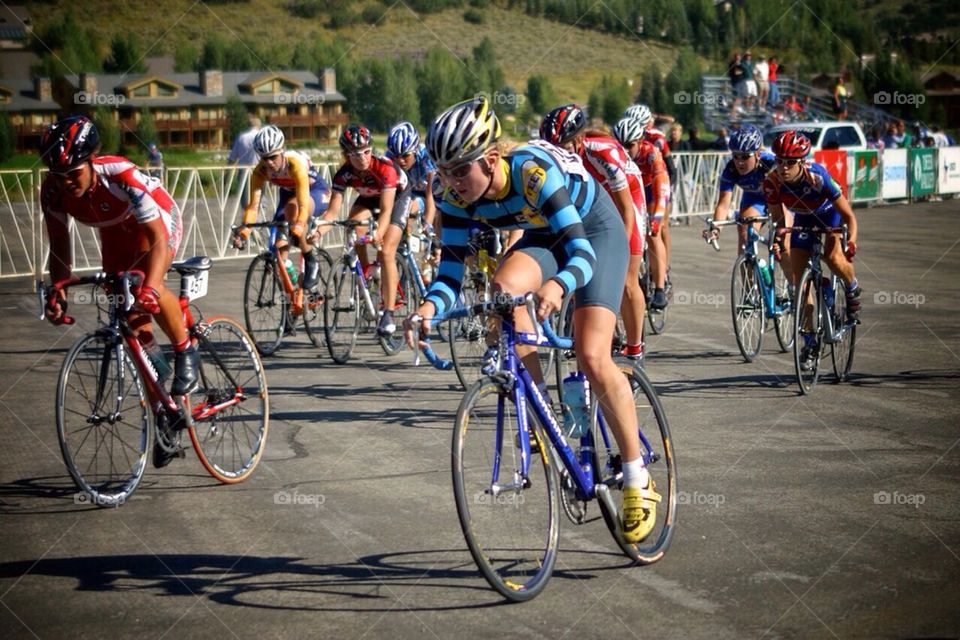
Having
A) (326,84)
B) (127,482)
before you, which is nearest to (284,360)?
(127,482)

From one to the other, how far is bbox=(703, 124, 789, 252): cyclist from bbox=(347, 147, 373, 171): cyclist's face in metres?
3.20

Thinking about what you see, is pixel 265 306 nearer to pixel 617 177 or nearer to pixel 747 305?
pixel 617 177

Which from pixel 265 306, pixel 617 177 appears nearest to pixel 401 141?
pixel 265 306

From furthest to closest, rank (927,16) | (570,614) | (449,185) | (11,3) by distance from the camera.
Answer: (927,16) < (11,3) < (449,185) < (570,614)

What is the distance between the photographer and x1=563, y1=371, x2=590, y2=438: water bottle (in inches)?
196

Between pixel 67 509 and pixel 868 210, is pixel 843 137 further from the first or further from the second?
pixel 67 509

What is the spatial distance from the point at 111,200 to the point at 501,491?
285 cm

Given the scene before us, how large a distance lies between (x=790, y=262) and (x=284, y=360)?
4.58 metres

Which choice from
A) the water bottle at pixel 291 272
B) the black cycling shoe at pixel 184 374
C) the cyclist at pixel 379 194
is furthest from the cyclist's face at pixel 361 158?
the black cycling shoe at pixel 184 374

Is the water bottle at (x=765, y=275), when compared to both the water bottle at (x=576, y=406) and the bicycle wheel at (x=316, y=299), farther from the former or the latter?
the water bottle at (x=576, y=406)

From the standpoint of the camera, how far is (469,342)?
924 centimetres

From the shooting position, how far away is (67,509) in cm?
599

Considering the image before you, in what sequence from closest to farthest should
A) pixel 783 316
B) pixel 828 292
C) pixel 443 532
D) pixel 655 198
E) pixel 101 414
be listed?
1. pixel 443 532
2. pixel 101 414
3. pixel 828 292
4. pixel 783 316
5. pixel 655 198

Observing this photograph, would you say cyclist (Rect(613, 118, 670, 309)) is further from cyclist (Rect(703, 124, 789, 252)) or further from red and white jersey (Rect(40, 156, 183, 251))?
red and white jersey (Rect(40, 156, 183, 251))
